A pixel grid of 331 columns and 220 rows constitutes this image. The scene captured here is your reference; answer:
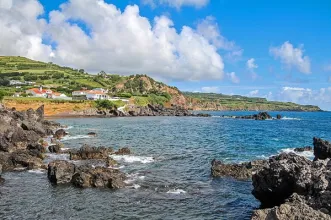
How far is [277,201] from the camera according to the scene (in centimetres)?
2988

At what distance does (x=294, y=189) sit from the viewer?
27312 millimetres

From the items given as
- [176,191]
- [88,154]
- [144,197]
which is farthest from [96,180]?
[88,154]

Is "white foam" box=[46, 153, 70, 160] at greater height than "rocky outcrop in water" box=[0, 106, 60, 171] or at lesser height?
lesser

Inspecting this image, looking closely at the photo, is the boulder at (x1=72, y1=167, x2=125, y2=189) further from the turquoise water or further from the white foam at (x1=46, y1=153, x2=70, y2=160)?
the white foam at (x1=46, y1=153, x2=70, y2=160)

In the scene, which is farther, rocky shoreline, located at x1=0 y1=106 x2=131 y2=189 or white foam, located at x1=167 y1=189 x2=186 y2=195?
rocky shoreline, located at x1=0 y1=106 x2=131 y2=189

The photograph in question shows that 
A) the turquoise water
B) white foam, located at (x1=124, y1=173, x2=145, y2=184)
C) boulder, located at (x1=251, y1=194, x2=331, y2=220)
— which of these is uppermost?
boulder, located at (x1=251, y1=194, x2=331, y2=220)

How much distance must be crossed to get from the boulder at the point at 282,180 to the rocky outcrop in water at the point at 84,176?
50.2 ft

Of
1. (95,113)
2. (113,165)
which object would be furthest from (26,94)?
(113,165)

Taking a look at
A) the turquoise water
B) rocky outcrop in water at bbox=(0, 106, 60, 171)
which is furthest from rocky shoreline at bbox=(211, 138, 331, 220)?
rocky outcrop in water at bbox=(0, 106, 60, 171)

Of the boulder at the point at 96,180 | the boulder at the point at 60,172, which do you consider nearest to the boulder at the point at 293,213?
the boulder at the point at 96,180

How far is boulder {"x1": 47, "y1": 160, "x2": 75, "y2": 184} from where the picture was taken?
126 ft

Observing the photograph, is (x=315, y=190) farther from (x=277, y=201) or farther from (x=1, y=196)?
(x=1, y=196)

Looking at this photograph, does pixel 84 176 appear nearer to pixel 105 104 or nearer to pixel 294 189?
pixel 294 189

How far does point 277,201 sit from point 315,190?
17.8ft
